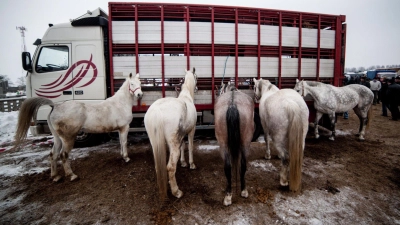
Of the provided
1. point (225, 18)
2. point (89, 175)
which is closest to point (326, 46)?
point (225, 18)

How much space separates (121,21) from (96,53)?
1.04 meters

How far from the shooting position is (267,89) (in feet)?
13.6

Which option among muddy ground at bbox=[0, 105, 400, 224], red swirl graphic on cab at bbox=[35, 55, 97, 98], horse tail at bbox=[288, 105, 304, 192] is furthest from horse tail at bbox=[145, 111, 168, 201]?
red swirl graphic on cab at bbox=[35, 55, 97, 98]

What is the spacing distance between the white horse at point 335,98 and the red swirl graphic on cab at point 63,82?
Answer: 5.49 metres

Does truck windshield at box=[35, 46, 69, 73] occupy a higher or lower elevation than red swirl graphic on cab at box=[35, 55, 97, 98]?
higher

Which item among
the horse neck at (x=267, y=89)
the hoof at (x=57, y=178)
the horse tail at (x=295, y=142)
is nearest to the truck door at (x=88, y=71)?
the hoof at (x=57, y=178)

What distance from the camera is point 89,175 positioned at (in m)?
3.87

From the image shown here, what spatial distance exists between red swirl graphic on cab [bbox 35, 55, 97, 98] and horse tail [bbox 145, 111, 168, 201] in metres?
3.12

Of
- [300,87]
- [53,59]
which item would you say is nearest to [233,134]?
[300,87]

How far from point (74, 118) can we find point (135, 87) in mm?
1315

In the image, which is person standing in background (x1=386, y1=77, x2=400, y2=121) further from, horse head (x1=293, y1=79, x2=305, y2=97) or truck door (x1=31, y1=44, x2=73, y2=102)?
truck door (x1=31, y1=44, x2=73, y2=102)

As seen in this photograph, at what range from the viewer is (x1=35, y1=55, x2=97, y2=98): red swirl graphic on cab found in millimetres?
4809

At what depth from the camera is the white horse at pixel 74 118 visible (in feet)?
11.2

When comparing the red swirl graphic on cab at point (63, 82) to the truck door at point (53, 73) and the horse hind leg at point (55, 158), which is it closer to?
the truck door at point (53, 73)
